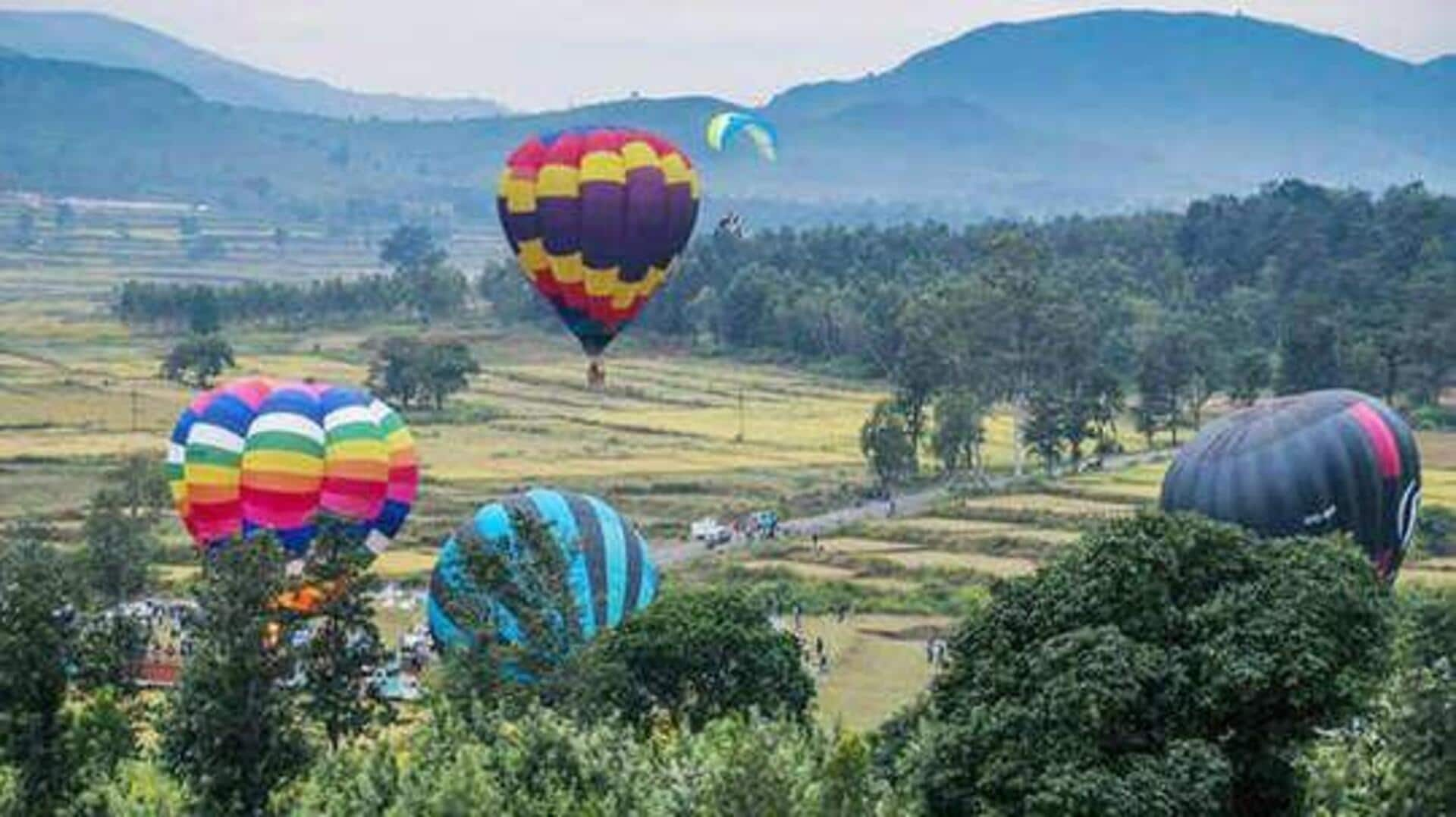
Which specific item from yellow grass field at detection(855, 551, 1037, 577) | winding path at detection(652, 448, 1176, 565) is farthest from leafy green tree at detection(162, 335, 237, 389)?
yellow grass field at detection(855, 551, 1037, 577)

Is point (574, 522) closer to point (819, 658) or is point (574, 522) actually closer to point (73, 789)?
point (819, 658)

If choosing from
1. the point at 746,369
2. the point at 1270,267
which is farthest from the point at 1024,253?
the point at 1270,267

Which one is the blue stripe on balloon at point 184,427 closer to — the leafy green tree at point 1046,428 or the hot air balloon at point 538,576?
the hot air balloon at point 538,576

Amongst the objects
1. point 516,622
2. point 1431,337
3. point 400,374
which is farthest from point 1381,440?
point 400,374

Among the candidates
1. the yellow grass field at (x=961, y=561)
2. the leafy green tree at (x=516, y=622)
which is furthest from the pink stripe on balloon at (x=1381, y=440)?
→ the yellow grass field at (x=961, y=561)

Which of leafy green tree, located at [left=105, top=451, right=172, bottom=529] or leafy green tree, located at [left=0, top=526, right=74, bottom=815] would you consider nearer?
leafy green tree, located at [left=0, top=526, right=74, bottom=815]

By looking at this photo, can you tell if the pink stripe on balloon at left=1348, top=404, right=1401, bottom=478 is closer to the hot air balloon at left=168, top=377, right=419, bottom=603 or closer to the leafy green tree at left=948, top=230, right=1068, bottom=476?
the hot air balloon at left=168, top=377, right=419, bottom=603
